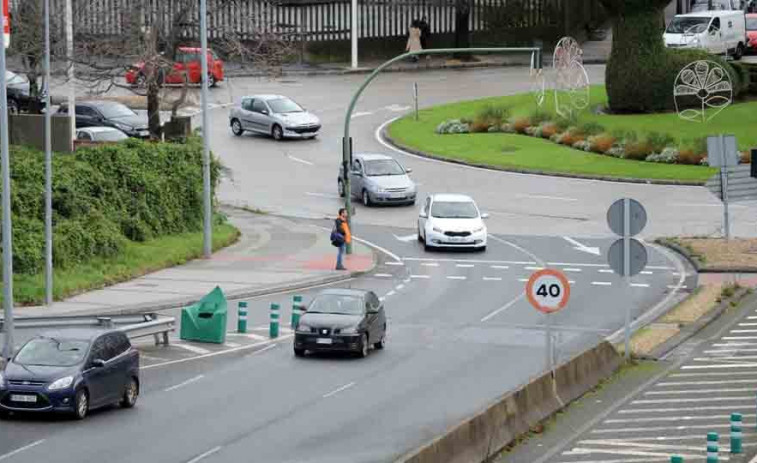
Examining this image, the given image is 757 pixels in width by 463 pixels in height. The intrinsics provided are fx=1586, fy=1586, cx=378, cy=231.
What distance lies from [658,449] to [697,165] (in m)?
37.2

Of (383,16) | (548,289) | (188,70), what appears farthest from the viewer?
(383,16)

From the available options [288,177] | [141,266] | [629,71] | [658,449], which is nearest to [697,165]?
[629,71]

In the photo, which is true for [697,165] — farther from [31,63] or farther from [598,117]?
[31,63]

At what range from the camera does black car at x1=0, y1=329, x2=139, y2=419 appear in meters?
23.7

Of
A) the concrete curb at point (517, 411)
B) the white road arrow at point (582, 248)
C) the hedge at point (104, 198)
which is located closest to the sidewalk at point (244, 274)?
the hedge at point (104, 198)

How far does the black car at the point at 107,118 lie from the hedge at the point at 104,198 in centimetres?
1012

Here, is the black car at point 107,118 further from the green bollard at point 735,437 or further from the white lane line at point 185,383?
the green bollard at point 735,437

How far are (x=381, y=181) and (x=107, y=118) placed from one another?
12611 mm

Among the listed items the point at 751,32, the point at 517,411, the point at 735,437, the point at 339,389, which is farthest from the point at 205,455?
the point at 751,32

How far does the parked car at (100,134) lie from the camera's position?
5441 centimetres

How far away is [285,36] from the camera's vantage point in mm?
79938

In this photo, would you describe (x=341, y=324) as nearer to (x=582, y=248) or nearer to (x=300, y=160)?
(x=582, y=248)

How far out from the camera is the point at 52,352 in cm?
2477

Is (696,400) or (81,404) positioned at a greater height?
(81,404)
